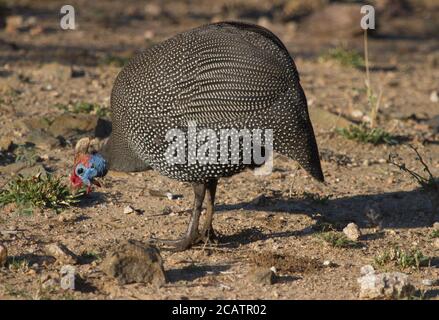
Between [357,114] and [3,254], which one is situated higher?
[357,114]

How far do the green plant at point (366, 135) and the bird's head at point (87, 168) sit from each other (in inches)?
97.1

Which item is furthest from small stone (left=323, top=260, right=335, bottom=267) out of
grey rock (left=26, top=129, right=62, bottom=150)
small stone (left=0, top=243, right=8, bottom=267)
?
grey rock (left=26, top=129, right=62, bottom=150)

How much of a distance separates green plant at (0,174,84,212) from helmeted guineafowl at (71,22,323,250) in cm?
77

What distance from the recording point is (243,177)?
6.49 meters

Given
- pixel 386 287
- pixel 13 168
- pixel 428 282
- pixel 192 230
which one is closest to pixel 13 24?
pixel 13 168

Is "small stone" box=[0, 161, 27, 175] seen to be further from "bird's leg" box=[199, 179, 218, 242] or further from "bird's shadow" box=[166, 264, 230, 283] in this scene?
"bird's shadow" box=[166, 264, 230, 283]

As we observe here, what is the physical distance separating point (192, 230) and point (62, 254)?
0.84 metres

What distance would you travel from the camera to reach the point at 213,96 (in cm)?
486

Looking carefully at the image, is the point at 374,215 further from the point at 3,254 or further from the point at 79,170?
the point at 3,254

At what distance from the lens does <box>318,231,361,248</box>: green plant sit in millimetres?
5320

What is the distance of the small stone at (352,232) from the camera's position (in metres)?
5.47

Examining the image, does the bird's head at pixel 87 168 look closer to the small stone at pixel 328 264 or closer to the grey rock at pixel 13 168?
the grey rock at pixel 13 168

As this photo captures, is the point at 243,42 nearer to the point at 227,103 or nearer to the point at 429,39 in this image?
the point at 227,103
